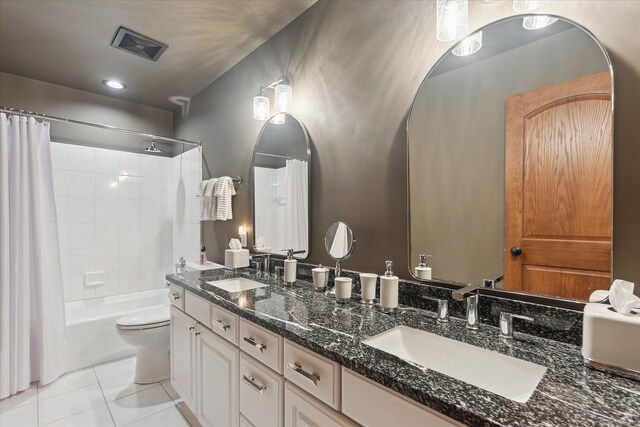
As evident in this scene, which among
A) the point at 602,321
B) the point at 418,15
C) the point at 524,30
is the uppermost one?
the point at 418,15

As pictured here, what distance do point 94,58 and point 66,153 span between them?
1108 mm

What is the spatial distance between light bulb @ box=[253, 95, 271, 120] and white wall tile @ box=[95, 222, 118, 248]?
7.31 ft

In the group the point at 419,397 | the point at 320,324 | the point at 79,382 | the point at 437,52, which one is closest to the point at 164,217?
the point at 79,382

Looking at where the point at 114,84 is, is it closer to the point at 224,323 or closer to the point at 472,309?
the point at 224,323

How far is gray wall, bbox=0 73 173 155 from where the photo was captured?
2684 millimetres

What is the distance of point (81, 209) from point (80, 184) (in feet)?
0.83

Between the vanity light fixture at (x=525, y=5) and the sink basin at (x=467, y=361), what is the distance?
1.11 meters

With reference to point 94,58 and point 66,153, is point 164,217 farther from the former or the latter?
point 94,58

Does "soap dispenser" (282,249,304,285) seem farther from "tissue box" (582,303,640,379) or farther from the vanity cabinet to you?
"tissue box" (582,303,640,379)

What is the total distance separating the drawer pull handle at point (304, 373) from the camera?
0.94 m

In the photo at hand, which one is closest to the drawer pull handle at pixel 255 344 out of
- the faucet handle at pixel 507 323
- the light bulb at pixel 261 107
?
the faucet handle at pixel 507 323

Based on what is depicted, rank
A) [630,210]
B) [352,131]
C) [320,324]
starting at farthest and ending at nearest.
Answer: [352,131] < [320,324] < [630,210]

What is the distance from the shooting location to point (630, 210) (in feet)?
2.79

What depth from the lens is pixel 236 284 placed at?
1.98 meters
